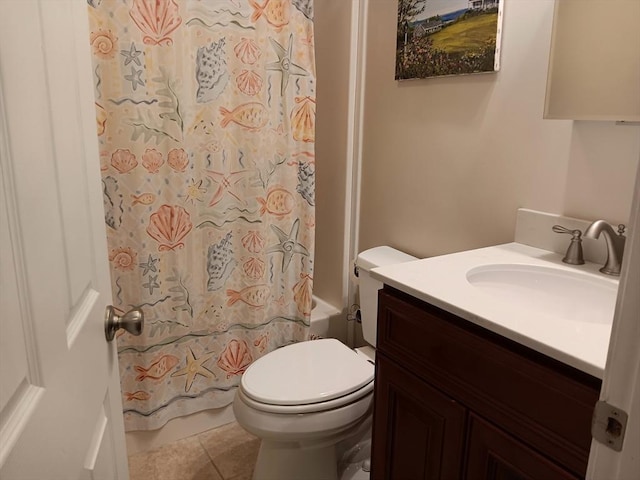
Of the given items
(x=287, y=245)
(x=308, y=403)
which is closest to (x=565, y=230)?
(x=308, y=403)

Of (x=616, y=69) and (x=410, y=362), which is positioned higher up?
(x=616, y=69)

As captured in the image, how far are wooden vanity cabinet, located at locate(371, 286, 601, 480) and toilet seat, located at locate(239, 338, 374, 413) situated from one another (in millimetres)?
227

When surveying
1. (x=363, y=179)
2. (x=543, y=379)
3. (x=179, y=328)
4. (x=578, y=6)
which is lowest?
(x=179, y=328)

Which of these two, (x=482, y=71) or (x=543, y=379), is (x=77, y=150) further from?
(x=482, y=71)

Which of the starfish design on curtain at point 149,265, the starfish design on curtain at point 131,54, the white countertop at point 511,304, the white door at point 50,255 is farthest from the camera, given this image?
the starfish design on curtain at point 149,265

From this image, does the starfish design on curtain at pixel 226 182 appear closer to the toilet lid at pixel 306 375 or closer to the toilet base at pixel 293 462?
the toilet lid at pixel 306 375

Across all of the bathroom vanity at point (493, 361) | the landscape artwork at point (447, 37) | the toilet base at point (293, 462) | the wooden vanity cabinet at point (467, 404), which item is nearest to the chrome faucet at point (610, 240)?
the bathroom vanity at point (493, 361)

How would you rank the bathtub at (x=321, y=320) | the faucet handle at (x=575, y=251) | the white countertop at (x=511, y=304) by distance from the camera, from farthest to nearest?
1. the bathtub at (x=321, y=320)
2. the faucet handle at (x=575, y=251)
3. the white countertop at (x=511, y=304)

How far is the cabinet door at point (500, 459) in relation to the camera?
0.92 metres

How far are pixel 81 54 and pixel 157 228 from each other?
1.01m

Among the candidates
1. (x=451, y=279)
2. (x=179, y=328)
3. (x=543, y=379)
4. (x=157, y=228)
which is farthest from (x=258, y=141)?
(x=543, y=379)

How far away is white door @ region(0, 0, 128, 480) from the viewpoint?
47cm

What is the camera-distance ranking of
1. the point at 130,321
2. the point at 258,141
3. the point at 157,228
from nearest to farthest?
the point at 130,321 < the point at 157,228 < the point at 258,141

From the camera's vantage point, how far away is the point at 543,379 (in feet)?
A: 2.95
